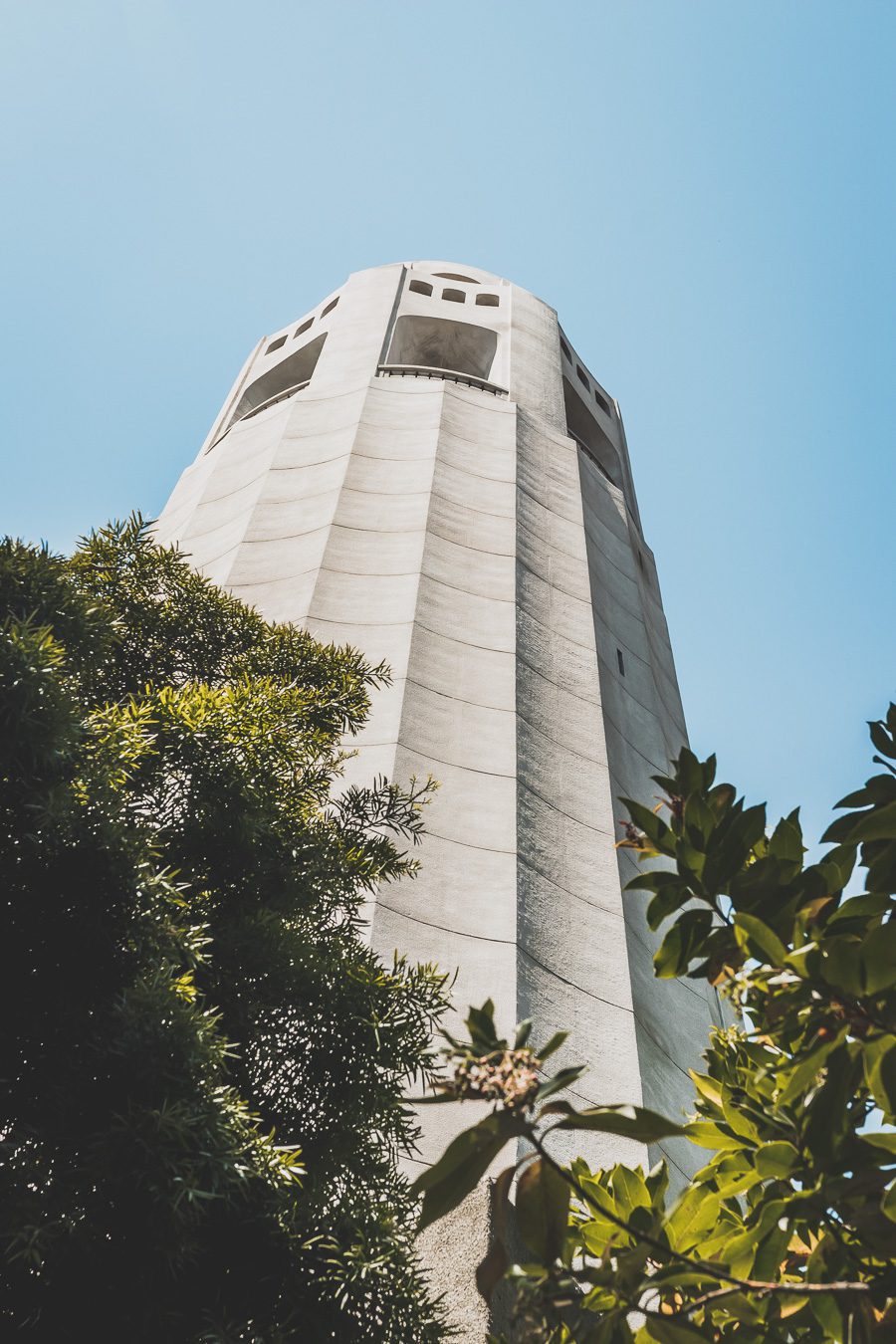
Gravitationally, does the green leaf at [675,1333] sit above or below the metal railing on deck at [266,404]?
below

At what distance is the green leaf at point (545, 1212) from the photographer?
216 centimetres

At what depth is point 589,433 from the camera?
76.7 feet

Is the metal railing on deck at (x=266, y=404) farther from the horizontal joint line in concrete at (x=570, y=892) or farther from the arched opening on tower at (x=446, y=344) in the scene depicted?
the horizontal joint line in concrete at (x=570, y=892)

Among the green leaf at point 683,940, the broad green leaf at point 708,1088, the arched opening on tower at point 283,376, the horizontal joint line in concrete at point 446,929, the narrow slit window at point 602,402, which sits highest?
the narrow slit window at point 602,402

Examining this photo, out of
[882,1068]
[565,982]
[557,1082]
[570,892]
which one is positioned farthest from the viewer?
[570,892]

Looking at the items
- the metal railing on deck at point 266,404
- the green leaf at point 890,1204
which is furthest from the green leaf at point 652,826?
the metal railing on deck at point 266,404

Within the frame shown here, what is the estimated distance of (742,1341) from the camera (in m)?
2.85

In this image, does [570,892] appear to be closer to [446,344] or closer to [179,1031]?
[179,1031]

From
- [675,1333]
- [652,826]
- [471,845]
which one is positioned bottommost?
[675,1333]

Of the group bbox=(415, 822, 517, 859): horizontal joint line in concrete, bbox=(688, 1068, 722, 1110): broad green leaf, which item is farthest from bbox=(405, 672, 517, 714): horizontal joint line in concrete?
bbox=(688, 1068, 722, 1110): broad green leaf

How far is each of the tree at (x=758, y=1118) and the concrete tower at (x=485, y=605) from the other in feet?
16.4

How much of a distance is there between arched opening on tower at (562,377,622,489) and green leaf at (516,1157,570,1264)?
21157mm

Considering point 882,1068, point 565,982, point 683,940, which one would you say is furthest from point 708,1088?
point 565,982

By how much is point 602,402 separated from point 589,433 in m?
1.55
